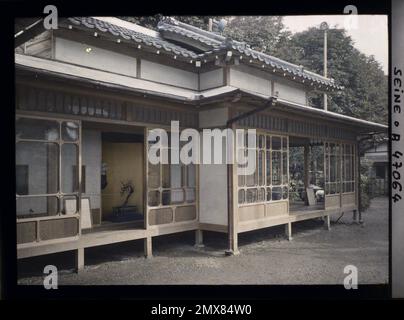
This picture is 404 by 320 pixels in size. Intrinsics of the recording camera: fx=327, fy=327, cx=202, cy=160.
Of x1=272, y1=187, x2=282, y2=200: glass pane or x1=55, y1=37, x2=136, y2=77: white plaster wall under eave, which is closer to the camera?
x1=55, y1=37, x2=136, y2=77: white plaster wall under eave

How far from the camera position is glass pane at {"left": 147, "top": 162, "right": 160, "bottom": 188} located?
5.75 m

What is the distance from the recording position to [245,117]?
6.01m

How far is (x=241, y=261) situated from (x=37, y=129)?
12.5ft

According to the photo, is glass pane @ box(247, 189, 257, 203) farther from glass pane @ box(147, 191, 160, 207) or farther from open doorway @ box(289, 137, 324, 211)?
open doorway @ box(289, 137, 324, 211)

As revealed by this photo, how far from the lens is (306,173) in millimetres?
9766

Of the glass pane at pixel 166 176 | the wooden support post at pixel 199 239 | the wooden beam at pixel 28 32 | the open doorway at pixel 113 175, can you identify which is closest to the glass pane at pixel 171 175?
→ the glass pane at pixel 166 176

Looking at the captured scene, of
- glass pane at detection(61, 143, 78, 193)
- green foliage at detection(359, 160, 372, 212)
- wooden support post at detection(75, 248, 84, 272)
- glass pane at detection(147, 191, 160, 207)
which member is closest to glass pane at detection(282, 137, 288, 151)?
green foliage at detection(359, 160, 372, 212)

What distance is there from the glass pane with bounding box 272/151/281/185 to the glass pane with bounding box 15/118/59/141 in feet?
13.7

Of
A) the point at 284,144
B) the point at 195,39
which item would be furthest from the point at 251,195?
the point at 195,39

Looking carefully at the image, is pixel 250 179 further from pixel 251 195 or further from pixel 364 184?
pixel 364 184

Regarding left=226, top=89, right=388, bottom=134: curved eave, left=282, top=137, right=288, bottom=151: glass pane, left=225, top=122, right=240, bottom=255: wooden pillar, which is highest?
left=226, top=89, right=388, bottom=134: curved eave

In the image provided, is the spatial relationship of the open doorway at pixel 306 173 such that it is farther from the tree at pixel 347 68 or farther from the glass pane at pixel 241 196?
the glass pane at pixel 241 196
